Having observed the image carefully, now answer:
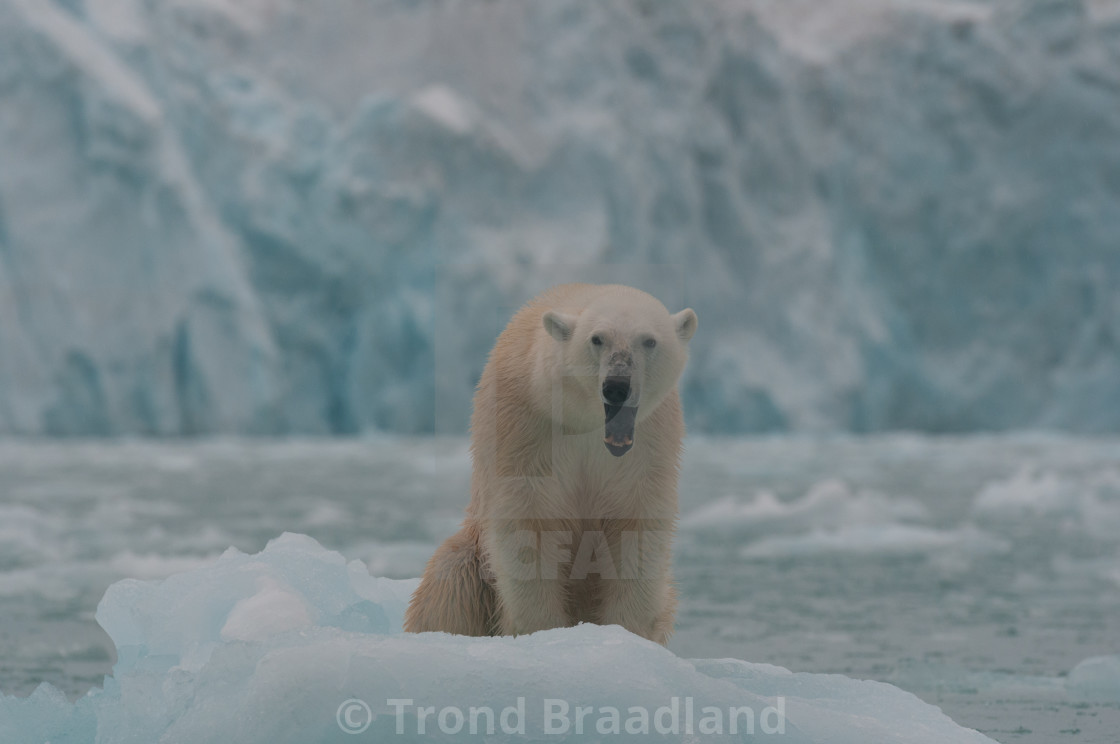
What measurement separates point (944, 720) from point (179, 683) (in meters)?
1.59

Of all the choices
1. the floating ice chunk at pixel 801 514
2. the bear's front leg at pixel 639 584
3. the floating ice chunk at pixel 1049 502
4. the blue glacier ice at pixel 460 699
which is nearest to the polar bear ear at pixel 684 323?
the bear's front leg at pixel 639 584

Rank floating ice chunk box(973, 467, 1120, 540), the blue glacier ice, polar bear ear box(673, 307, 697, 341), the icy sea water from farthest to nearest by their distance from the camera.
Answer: floating ice chunk box(973, 467, 1120, 540), the icy sea water, polar bear ear box(673, 307, 697, 341), the blue glacier ice

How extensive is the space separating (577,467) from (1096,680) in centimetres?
206

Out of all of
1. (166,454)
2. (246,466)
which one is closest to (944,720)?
(246,466)

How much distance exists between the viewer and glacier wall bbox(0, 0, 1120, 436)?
17.9 meters

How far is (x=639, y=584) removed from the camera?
2.44 metres

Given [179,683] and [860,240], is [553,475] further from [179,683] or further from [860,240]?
[860,240]

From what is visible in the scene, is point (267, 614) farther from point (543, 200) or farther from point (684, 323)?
point (543, 200)

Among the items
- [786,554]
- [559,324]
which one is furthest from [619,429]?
[786,554]

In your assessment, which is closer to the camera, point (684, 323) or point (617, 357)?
point (617, 357)

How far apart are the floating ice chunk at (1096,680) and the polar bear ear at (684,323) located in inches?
74.5

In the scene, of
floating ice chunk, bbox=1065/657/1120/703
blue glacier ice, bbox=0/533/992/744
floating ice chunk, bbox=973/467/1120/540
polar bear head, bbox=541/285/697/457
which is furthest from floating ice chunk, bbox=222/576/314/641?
floating ice chunk, bbox=973/467/1120/540

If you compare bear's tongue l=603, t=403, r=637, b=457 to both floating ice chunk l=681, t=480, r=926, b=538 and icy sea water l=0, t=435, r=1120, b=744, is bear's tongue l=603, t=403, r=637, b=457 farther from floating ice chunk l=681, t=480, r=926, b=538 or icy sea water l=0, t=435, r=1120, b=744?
floating ice chunk l=681, t=480, r=926, b=538

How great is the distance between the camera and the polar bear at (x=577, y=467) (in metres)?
2.24
